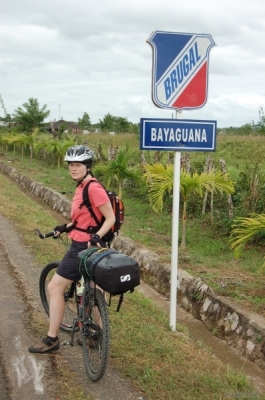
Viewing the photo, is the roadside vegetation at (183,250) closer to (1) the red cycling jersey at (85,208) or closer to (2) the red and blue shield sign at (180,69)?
(1) the red cycling jersey at (85,208)

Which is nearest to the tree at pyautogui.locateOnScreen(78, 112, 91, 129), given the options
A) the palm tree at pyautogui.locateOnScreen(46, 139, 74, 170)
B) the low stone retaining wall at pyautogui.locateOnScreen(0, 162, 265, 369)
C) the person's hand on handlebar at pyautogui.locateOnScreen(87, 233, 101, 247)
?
the palm tree at pyautogui.locateOnScreen(46, 139, 74, 170)

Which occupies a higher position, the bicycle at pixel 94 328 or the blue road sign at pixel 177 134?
the blue road sign at pixel 177 134

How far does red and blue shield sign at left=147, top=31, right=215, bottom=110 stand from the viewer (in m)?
4.54

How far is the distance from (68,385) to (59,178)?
15.2 meters

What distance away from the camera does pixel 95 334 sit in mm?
3719

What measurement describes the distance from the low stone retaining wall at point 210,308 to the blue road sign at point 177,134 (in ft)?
6.14

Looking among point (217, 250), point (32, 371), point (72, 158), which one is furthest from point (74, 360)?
point (217, 250)

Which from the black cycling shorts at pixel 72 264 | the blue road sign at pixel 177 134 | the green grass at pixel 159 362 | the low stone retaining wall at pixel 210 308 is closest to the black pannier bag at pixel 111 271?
the black cycling shorts at pixel 72 264

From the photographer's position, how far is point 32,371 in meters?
3.73

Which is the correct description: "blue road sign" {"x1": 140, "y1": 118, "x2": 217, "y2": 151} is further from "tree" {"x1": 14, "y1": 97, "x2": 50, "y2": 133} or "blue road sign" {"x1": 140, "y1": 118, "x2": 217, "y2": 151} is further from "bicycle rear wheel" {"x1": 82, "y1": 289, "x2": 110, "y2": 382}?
"tree" {"x1": 14, "y1": 97, "x2": 50, "y2": 133}

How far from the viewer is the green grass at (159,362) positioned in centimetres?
353

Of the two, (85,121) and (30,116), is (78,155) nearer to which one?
(30,116)

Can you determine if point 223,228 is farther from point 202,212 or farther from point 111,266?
point 111,266

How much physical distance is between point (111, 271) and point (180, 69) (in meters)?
2.17
